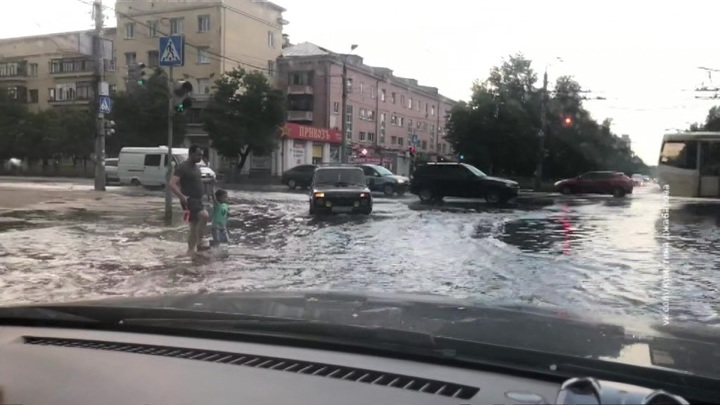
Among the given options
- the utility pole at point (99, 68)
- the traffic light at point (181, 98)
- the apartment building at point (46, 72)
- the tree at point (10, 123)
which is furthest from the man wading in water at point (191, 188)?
the tree at point (10, 123)

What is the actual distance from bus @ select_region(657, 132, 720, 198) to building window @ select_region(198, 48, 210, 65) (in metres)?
37.4

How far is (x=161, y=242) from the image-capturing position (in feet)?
41.9

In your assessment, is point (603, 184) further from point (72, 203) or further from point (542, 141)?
point (72, 203)

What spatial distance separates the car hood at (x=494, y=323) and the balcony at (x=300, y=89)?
2216 inches

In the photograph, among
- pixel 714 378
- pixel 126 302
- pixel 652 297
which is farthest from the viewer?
pixel 652 297

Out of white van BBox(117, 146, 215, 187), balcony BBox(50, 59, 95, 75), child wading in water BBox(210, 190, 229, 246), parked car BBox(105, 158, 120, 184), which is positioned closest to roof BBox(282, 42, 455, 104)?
balcony BBox(50, 59, 95, 75)

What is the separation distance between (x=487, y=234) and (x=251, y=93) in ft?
118

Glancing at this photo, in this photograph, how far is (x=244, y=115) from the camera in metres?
47.8

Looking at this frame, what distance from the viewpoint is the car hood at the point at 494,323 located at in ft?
7.52

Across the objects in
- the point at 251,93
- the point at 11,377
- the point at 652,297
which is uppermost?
the point at 251,93

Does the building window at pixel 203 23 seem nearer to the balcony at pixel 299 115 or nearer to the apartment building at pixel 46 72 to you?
the apartment building at pixel 46 72

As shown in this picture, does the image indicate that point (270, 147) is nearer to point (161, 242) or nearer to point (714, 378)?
point (161, 242)

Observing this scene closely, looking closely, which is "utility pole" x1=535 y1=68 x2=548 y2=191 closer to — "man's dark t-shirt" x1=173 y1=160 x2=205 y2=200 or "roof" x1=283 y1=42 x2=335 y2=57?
"roof" x1=283 y1=42 x2=335 y2=57

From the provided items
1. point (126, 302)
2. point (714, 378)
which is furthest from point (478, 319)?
point (126, 302)
